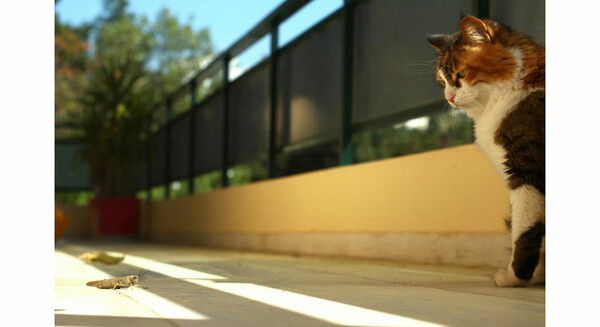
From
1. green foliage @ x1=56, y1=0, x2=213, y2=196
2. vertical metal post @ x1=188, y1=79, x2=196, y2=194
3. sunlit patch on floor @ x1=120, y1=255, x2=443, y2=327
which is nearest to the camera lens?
sunlit patch on floor @ x1=120, y1=255, x2=443, y2=327

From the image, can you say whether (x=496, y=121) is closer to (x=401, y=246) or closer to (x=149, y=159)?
(x=401, y=246)

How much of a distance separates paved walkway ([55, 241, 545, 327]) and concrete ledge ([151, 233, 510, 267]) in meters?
0.15

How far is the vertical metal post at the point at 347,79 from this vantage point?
4.18 metres

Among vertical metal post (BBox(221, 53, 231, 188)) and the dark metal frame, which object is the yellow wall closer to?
the dark metal frame

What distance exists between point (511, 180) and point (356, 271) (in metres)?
1.06

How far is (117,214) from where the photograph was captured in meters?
9.16

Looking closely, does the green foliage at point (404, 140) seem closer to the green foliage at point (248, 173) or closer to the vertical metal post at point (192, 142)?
the green foliage at point (248, 173)

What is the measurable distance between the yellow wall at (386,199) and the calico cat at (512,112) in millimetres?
805

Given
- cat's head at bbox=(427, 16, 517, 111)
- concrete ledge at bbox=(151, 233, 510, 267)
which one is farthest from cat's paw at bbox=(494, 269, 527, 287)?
cat's head at bbox=(427, 16, 517, 111)

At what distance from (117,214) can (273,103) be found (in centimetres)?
443

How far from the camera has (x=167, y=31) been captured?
23094 millimetres

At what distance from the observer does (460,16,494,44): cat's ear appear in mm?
2061
